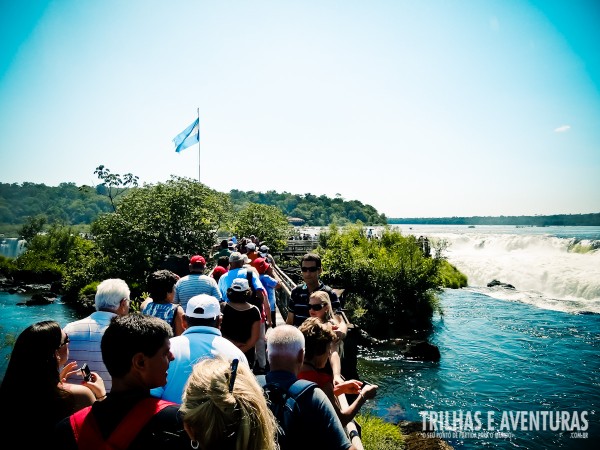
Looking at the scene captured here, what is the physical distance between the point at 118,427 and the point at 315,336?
5.34ft

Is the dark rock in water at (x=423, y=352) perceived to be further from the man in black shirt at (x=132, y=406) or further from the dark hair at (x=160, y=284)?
the man in black shirt at (x=132, y=406)

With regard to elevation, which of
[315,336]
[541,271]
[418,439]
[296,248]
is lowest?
[418,439]

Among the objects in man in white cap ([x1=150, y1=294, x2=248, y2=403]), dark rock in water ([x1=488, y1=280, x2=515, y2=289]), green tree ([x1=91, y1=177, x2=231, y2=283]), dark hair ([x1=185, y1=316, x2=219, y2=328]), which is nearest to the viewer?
man in white cap ([x1=150, y1=294, x2=248, y2=403])

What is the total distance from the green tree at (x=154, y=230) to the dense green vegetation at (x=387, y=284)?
9358 mm

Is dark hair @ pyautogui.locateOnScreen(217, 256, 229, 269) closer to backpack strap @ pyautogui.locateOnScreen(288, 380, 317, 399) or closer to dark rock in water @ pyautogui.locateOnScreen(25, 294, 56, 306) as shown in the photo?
backpack strap @ pyautogui.locateOnScreen(288, 380, 317, 399)

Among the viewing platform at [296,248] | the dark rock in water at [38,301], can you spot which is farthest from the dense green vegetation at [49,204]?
the viewing platform at [296,248]

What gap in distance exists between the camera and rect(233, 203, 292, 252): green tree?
104 feet

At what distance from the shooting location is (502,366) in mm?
17172

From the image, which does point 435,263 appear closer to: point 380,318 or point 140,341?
point 380,318

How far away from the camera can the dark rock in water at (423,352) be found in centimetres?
1808

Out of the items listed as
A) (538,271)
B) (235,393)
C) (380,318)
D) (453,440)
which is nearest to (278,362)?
(235,393)

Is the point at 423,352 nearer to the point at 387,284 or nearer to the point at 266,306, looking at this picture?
the point at 387,284

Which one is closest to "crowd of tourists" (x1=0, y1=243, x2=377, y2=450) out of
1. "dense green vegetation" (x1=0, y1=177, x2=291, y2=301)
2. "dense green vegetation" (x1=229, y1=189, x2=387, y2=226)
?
"dense green vegetation" (x1=0, y1=177, x2=291, y2=301)

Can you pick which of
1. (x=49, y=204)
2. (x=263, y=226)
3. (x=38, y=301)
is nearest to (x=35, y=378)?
(x=263, y=226)
